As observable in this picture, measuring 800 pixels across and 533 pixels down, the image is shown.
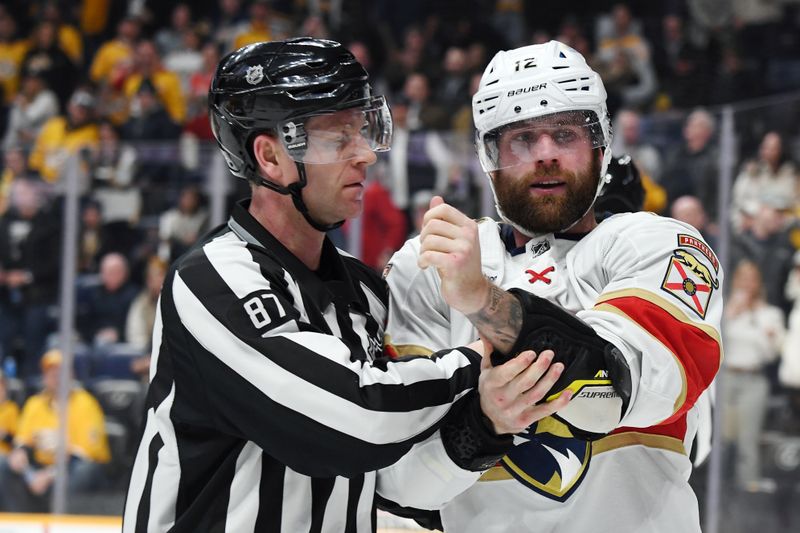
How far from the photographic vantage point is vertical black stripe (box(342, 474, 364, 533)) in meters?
2.47

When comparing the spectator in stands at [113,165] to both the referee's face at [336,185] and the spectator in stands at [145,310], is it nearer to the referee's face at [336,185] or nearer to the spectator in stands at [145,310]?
the spectator in stands at [145,310]

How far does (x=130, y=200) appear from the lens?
6.59 meters

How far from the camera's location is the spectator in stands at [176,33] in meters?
10.8

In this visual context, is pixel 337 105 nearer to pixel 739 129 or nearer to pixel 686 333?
pixel 686 333

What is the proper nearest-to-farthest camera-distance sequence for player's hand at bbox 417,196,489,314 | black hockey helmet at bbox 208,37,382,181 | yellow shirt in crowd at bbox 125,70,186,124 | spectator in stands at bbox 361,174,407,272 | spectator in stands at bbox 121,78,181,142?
player's hand at bbox 417,196,489,314, black hockey helmet at bbox 208,37,382,181, spectator in stands at bbox 361,174,407,272, spectator in stands at bbox 121,78,181,142, yellow shirt in crowd at bbox 125,70,186,124

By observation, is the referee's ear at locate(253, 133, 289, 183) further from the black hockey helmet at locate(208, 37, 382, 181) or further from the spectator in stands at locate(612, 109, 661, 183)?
the spectator in stands at locate(612, 109, 661, 183)

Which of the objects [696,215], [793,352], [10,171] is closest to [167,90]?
[10,171]

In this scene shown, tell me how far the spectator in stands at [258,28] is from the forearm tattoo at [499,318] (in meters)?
8.49

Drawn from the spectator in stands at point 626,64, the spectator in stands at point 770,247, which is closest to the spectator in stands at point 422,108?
the spectator in stands at point 626,64

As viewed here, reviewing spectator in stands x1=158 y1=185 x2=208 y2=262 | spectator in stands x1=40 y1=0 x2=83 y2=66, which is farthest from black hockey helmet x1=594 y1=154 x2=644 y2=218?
spectator in stands x1=40 y1=0 x2=83 y2=66

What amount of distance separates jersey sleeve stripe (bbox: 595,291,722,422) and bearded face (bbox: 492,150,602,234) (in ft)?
1.05

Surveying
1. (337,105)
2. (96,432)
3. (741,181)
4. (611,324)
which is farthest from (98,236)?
(611,324)

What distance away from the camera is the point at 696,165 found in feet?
18.4

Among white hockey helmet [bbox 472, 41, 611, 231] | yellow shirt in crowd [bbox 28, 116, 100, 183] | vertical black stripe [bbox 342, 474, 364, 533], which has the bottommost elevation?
yellow shirt in crowd [bbox 28, 116, 100, 183]
